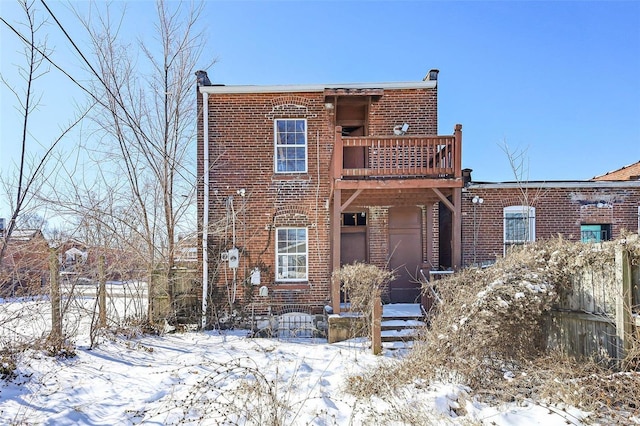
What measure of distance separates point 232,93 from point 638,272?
380 inches

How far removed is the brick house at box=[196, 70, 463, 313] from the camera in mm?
9297

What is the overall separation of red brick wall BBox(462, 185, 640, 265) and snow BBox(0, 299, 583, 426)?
5182 millimetres

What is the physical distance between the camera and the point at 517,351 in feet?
15.5

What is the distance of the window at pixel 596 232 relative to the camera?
9.82 metres

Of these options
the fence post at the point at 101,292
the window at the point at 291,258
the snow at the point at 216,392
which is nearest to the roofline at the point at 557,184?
the window at the point at 291,258

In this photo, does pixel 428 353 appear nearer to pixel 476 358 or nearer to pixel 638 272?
pixel 476 358

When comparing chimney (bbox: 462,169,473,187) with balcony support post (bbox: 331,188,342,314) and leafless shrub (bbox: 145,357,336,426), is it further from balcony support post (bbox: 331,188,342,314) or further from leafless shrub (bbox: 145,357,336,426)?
leafless shrub (bbox: 145,357,336,426)

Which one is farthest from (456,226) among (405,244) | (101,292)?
(101,292)

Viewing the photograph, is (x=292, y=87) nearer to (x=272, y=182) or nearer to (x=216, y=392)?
(x=272, y=182)

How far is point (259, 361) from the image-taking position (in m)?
5.97

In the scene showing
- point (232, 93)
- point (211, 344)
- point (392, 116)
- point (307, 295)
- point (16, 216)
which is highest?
point (232, 93)

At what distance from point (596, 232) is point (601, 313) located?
22.8ft

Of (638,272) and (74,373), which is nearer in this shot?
(638,272)

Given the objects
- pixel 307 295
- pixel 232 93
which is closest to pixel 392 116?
pixel 232 93
